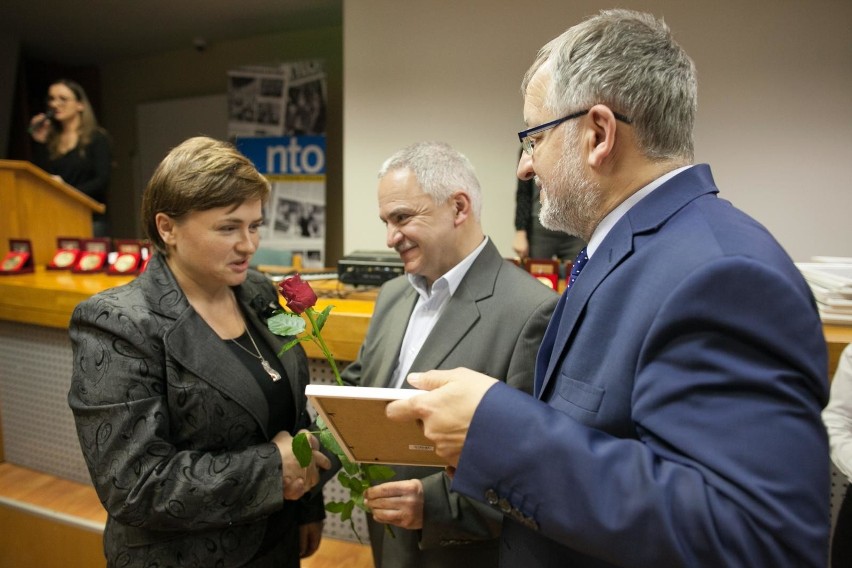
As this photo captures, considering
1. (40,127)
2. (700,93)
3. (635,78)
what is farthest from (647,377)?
(40,127)

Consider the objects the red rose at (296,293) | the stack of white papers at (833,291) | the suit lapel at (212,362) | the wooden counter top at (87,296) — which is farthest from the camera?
the wooden counter top at (87,296)

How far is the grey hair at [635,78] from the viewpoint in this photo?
80cm

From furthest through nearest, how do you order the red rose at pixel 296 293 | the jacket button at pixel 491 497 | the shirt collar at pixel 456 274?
the shirt collar at pixel 456 274 < the red rose at pixel 296 293 < the jacket button at pixel 491 497

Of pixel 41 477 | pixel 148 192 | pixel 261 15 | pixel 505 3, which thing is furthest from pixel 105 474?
pixel 261 15

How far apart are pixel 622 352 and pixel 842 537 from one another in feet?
4.90

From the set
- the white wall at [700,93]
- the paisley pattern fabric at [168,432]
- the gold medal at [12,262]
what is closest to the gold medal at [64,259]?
the gold medal at [12,262]

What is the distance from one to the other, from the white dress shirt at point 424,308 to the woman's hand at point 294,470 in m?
0.30

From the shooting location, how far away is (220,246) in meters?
1.41

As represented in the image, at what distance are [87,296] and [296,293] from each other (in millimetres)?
1700

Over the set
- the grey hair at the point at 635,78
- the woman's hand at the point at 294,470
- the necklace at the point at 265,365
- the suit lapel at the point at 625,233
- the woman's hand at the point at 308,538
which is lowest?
the woman's hand at the point at 308,538

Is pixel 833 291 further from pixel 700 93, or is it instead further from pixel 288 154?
pixel 288 154

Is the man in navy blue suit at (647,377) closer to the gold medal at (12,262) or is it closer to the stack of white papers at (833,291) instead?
the stack of white papers at (833,291)

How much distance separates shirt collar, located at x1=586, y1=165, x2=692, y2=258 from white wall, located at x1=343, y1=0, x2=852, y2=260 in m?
3.94

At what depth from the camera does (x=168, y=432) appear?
1295mm
